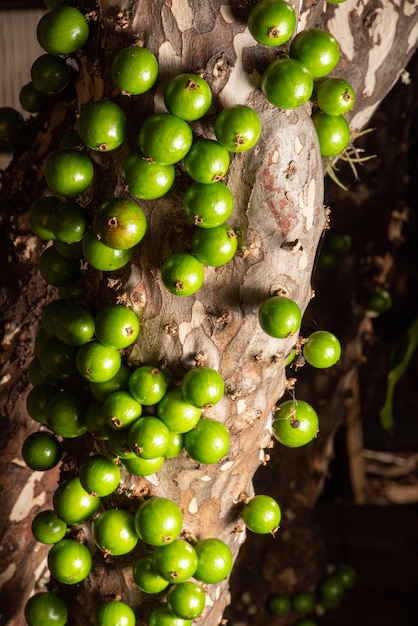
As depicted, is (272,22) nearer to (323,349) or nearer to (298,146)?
(298,146)

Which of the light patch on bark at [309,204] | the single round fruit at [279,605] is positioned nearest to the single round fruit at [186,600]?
the light patch on bark at [309,204]

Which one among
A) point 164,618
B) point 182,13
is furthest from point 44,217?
point 164,618

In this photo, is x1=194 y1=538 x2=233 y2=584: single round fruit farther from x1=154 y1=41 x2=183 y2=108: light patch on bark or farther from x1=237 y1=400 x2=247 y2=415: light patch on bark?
x1=154 y1=41 x2=183 y2=108: light patch on bark

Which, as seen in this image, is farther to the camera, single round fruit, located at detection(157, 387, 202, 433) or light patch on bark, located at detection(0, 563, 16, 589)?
light patch on bark, located at detection(0, 563, 16, 589)

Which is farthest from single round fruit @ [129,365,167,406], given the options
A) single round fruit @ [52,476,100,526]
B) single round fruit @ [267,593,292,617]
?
single round fruit @ [267,593,292,617]

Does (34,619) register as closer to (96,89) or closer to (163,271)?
(163,271)

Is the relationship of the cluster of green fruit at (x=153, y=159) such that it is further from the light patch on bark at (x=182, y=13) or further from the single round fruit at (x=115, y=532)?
the single round fruit at (x=115, y=532)
